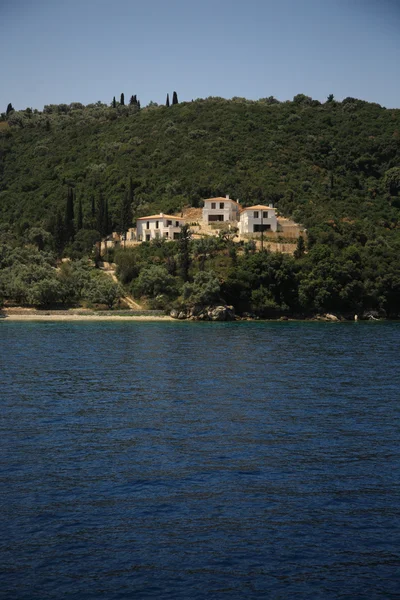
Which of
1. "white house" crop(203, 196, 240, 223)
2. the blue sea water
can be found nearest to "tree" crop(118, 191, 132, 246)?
"white house" crop(203, 196, 240, 223)

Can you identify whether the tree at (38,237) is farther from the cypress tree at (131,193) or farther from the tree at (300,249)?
the tree at (300,249)

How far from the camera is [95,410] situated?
32.6 metres

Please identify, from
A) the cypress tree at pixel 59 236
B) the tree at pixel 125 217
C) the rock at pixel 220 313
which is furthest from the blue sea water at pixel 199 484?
the cypress tree at pixel 59 236

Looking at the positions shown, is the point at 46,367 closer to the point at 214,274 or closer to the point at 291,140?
the point at 214,274

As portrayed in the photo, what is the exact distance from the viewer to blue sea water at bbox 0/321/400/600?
15.9 m

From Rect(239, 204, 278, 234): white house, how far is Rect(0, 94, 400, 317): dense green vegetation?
6.01 meters

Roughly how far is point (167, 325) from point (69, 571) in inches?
2567

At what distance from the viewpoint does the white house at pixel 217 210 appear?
380ft

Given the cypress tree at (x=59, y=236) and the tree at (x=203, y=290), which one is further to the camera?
the cypress tree at (x=59, y=236)

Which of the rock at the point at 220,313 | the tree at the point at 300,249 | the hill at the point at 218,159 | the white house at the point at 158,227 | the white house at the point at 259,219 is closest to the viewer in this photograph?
the rock at the point at 220,313

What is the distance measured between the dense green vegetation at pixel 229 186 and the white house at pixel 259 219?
6.01 meters

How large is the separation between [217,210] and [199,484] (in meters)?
96.9

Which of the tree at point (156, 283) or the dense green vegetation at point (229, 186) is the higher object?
the dense green vegetation at point (229, 186)

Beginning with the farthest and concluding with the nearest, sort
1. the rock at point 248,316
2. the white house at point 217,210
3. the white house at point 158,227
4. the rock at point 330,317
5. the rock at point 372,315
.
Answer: the white house at point 217,210
the white house at point 158,227
the rock at point 372,315
the rock at point 248,316
the rock at point 330,317
